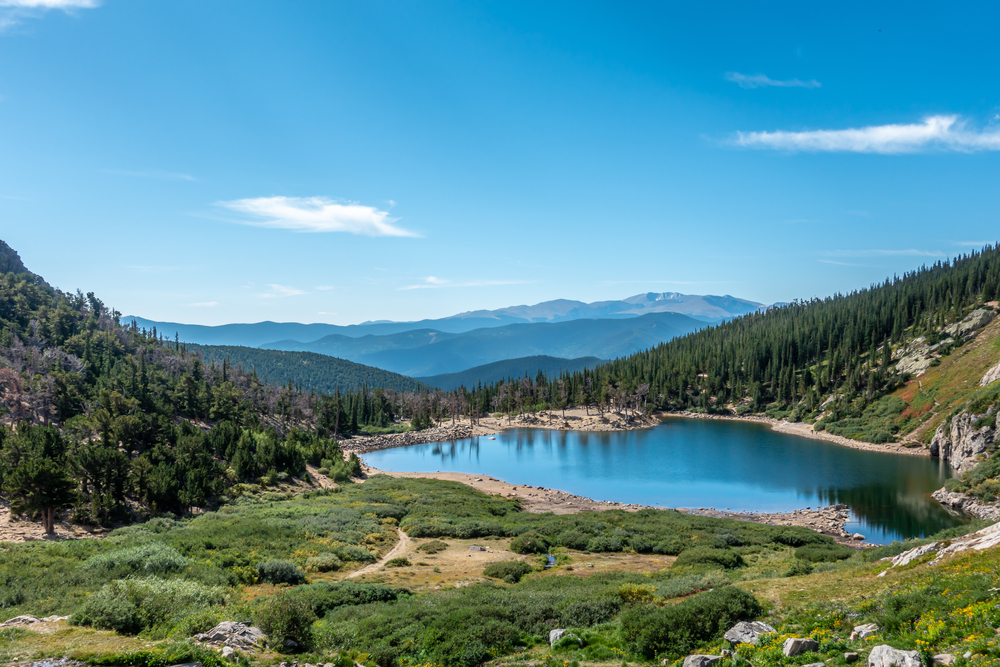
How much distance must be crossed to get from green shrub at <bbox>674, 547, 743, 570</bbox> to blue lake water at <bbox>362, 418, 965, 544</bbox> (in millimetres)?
Result: 19334

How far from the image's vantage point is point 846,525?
147 ft

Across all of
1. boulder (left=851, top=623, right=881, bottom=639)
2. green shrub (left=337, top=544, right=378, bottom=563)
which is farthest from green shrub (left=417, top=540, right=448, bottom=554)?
boulder (left=851, top=623, right=881, bottom=639)

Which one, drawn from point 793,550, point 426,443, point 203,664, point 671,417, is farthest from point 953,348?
point 203,664

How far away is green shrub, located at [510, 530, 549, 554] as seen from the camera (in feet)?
110

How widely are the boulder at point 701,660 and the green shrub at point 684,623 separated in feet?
4.88

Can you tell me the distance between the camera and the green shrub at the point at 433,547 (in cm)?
3300

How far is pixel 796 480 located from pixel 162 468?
2665 inches

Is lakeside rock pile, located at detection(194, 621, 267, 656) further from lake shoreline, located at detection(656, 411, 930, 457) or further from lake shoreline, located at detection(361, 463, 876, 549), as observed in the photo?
lake shoreline, located at detection(656, 411, 930, 457)

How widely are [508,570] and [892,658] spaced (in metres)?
20.7

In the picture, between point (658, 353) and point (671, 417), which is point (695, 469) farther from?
point (658, 353)

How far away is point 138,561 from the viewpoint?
2267 centimetres

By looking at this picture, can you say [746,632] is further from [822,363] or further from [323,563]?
[822,363]

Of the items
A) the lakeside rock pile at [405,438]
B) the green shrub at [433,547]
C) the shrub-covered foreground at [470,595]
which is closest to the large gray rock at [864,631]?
the shrub-covered foreground at [470,595]

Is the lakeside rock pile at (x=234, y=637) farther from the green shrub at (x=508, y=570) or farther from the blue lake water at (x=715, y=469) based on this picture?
the blue lake water at (x=715, y=469)
